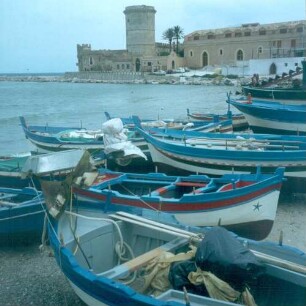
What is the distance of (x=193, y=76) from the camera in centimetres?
6275

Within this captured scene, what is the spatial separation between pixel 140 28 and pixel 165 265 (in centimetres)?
6926

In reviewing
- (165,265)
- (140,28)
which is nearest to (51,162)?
(165,265)

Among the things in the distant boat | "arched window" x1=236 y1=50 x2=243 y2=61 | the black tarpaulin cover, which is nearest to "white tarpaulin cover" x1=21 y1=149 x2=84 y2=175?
the black tarpaulin cover

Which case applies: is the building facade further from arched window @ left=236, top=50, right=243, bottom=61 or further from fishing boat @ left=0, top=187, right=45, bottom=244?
fishing boat @ left=0, top=187, right=45, bottom=244

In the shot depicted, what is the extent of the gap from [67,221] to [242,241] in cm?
207

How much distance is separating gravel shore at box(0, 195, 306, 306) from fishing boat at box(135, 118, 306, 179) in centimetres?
102

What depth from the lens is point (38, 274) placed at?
5.43m

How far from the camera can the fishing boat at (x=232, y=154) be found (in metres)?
7.43

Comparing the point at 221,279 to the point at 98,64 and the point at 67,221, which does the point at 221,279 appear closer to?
the point at 67,221

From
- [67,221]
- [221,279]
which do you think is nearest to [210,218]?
[67,221]

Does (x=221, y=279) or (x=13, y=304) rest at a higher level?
(x=221, y=279)

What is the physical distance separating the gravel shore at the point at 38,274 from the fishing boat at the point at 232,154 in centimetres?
102

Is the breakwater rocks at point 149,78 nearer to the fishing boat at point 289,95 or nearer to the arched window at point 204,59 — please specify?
the arched window at point 204,59

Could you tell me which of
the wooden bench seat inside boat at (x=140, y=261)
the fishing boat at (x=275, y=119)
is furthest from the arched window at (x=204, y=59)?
the wooden bench seat inside boat at (x=140, y=261)
